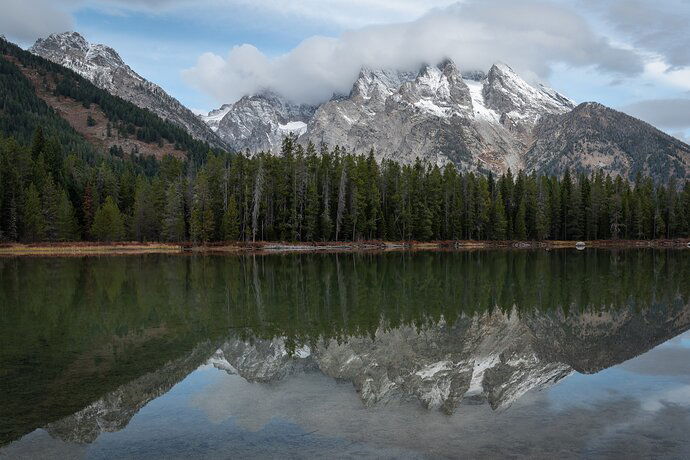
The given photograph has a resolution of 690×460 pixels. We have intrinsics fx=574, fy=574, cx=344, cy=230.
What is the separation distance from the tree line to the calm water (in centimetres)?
6799

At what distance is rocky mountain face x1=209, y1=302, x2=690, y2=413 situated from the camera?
15.1 metres

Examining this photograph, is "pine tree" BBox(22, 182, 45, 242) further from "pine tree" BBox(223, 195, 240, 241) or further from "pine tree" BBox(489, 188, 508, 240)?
"pine tree" BBox(489, 188, 508, 240)

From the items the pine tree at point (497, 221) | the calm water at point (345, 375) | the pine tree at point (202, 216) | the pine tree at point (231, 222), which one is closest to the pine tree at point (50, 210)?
the pine tree at point (202, 216)

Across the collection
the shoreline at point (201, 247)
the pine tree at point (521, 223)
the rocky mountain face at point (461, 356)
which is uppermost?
the pine tree at point (521, 223)

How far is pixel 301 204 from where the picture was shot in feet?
338

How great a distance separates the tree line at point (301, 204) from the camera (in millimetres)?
97375

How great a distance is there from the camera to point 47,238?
96438 millimetres

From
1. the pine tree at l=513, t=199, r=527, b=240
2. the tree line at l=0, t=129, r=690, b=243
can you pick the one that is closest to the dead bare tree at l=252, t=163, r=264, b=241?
the tree line at l=0, t=129, r=690, b=243

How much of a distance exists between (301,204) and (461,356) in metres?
85.6

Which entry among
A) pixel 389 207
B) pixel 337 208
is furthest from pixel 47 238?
pixel 389 207

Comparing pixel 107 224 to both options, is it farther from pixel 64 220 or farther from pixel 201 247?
pixel 201 247

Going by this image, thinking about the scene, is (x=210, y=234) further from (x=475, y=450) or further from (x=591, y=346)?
(x=475, y=450)

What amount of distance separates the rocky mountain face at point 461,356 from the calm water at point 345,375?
0.09 metres

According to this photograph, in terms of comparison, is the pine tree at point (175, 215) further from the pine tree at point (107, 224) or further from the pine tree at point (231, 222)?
the pine tree at point (231, 222)
